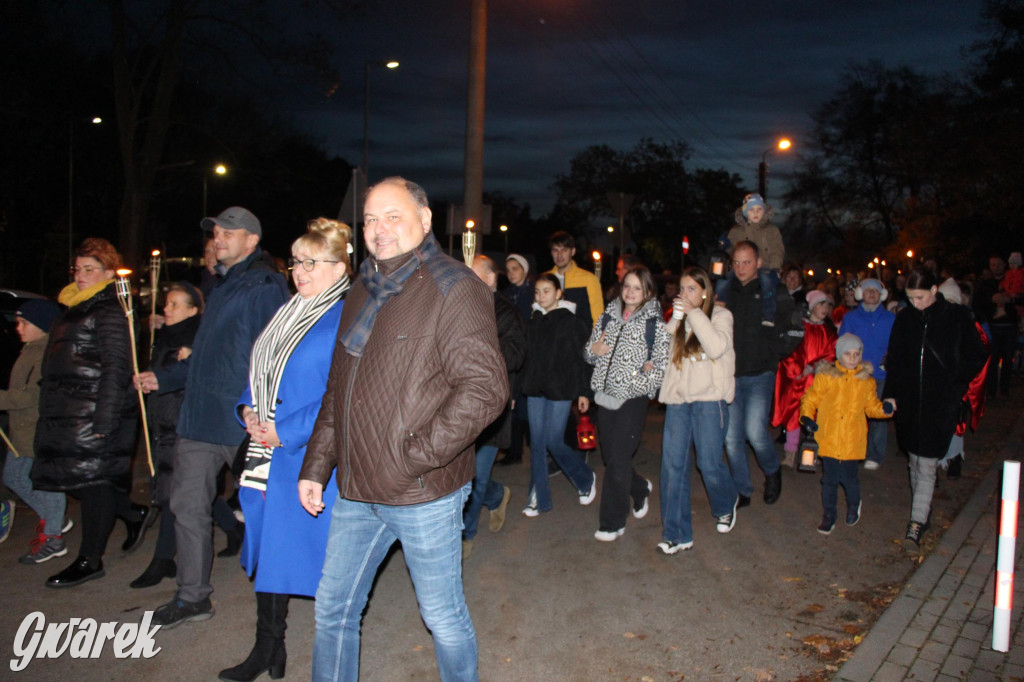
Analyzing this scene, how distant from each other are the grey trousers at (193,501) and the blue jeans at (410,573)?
1.56 m

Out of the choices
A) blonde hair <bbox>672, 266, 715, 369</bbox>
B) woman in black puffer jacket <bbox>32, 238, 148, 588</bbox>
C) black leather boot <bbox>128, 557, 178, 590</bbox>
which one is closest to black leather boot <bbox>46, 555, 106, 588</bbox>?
woman in black puffer jacket <bbox>32, 238, 148, 588</bbox>

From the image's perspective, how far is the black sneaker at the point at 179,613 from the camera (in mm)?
4551

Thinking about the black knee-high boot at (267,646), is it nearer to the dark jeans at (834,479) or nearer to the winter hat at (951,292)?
the dark jeans at (834,479)

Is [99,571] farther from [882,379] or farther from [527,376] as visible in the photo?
[882,379]

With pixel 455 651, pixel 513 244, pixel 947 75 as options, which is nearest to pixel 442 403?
pixel 455 651

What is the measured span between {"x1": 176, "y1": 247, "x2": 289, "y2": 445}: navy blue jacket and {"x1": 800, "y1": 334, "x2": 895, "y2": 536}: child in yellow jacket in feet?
13.5

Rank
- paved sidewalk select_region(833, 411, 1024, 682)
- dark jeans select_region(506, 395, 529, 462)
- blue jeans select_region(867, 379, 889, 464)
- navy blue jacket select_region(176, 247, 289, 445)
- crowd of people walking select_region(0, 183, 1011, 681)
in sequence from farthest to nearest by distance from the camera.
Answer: blue jeans select_region(867, 379, 889, 464) < dark jeans select_region(506, 395, 529, 462) < navy blue jacket select_region(176, 247, 289, 445) < paved sidewalk select_region(833, 411, 1024, 682) < crowd of people walking select_region(0, 183, 1011, 681)

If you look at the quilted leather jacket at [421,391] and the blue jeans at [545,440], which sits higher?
the quilted leather jacket at [421,391]

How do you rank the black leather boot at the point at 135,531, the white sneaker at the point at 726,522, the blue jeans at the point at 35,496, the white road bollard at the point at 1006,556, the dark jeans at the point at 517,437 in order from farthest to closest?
→ the dark jeans at the point at 517,437
the white sneaker at the point at 726,522
the black leather boot at the point at 135,531
the blue jeans at the point at 35,496
the white road bollard at the point at 1006,556

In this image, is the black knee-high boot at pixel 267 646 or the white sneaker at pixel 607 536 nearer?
the black knee-high boot at pixel 267 646

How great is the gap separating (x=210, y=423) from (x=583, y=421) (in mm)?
3554

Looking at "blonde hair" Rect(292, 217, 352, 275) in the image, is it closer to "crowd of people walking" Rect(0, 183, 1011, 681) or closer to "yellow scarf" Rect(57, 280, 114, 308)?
"crowd of people walking" Rect(0, 183, 1011, 681)

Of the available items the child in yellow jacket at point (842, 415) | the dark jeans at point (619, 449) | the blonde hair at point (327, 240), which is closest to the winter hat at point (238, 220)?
the blonde hair at point (327, 240)

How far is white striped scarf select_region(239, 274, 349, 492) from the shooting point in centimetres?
382
